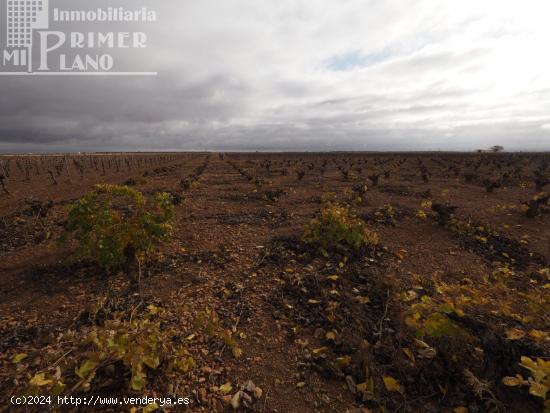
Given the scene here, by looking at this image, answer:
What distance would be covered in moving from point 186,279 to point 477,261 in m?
6.67

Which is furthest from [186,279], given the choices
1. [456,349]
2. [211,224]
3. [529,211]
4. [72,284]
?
[529,211]

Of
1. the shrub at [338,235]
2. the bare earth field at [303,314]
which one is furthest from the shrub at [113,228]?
the shrub at [338,235]

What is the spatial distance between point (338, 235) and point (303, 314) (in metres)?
2.68

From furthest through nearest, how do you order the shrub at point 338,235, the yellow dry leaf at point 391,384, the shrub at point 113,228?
the shrub at point 338,235 < the shrub at point 113,228 < the yellow dry leaf at point 391,384

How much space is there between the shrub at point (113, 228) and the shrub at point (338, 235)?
A: 3.57 m

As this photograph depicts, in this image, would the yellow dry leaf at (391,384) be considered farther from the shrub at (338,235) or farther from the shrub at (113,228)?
the shrub at (113,228)

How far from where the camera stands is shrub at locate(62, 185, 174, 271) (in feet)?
16.5

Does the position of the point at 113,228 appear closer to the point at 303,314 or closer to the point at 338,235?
the point at 303,314

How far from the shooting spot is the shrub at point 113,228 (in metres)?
5.02

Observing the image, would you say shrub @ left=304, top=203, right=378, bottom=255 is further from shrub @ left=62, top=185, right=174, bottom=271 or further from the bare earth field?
shrub @ left=62, top=185, right=174, bottom=271

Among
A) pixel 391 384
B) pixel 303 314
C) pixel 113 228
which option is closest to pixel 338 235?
pixel 303 314

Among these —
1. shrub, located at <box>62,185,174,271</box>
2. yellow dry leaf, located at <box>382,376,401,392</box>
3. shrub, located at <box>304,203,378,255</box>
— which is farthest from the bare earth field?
shrub, located at <box>62,185,174,271</box>

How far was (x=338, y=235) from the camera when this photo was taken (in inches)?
253

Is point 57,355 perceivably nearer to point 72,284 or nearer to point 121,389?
point 121,389
